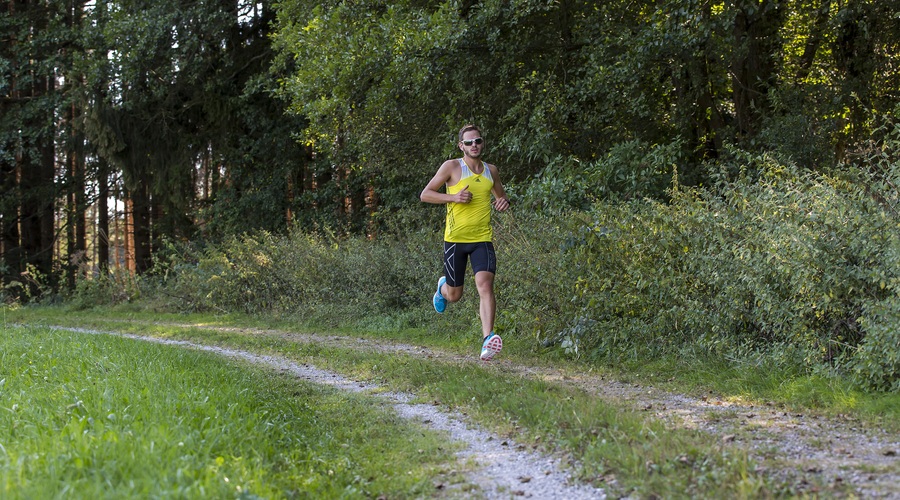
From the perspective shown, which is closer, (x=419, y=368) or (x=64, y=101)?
(x=419, y=368)

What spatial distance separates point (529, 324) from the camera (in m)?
9.73

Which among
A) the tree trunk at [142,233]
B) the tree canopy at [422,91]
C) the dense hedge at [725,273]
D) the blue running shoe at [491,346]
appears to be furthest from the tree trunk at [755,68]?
the tree trunk at [142,233]

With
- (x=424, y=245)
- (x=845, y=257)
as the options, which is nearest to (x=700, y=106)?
(x=424, y=245)

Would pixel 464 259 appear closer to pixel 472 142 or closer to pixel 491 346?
pixel 491 346

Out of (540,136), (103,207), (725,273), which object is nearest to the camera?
(725,273)

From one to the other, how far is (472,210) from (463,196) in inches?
13.5

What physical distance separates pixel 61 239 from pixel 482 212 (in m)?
28.3

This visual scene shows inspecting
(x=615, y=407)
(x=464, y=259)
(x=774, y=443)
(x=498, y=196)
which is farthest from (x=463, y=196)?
(x=774, y=443)

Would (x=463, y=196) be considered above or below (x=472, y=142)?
below

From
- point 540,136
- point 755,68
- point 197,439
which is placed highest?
point 755,68

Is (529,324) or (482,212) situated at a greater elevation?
(482,212)

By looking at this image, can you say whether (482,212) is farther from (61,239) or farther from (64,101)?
(61,239)

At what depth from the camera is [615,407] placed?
5582 mm

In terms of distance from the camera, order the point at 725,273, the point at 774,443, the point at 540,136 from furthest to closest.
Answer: the point at 540,136 < the point at 725,273 < the point at 774,443
